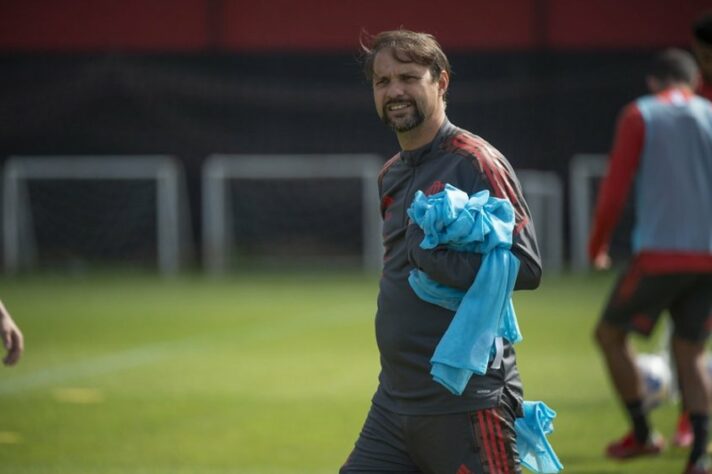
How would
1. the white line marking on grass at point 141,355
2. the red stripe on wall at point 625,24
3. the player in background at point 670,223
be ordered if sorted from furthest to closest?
the red stripe on wall at point 625,24 < the white line marking on grass at point 141,355 < the player in background at point 670,223

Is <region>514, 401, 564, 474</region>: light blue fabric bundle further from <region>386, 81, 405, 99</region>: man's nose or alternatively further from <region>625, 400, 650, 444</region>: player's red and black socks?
<region>625, 400, 650, 444</region>: player's red and black socks

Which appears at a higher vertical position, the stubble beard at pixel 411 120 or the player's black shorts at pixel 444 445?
the stubble beard at pixel 411 120

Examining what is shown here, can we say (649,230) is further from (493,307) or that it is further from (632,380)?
(493,307)

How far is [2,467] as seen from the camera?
297 inches

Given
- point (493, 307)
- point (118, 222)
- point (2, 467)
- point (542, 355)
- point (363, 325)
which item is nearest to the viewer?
point (493, 307)

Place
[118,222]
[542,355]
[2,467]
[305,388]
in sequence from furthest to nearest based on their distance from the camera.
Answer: [118,222] < [542,355] < [305,388] < [2,467]

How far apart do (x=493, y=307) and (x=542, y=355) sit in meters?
8.48

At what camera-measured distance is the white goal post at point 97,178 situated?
77.3 feet

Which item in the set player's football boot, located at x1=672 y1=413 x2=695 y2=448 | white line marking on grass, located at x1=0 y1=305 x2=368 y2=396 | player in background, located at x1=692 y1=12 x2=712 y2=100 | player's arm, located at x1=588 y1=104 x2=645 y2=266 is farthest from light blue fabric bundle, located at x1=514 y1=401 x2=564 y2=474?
Answer: white line marking on grass, located at x1=0 y1=305 x2=368 y2=396

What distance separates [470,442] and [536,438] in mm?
334

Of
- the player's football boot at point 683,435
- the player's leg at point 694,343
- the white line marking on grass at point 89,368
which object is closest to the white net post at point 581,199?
the white line marking on grass at point 89,368

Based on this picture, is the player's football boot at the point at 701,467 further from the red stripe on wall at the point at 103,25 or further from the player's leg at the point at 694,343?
the red stripe on wall at the point at 103,25

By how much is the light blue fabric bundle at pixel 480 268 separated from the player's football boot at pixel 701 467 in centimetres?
328

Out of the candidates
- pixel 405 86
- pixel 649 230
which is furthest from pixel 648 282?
pixel 405 86
